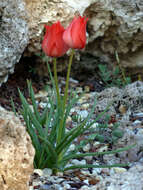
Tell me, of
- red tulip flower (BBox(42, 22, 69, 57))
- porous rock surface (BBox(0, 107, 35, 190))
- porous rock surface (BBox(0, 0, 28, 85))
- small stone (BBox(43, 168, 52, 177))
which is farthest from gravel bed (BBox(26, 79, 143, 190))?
red tulip flower (BBox(42, 22, 69, 57))

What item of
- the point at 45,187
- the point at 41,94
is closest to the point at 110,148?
the point at 45,187

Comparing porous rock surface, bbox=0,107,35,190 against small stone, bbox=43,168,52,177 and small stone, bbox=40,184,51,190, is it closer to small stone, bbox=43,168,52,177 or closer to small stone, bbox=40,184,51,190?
small stone, bbox=40,184,51,190

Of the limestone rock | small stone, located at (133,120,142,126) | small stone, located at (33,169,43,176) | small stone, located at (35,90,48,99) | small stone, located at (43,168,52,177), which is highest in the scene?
the limestone rock

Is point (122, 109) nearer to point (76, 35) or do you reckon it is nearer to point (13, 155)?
point (76, 35)

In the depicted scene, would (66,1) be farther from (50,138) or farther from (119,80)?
(50,138)

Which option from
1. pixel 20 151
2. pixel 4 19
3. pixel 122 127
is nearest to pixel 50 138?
pixel 20 151
